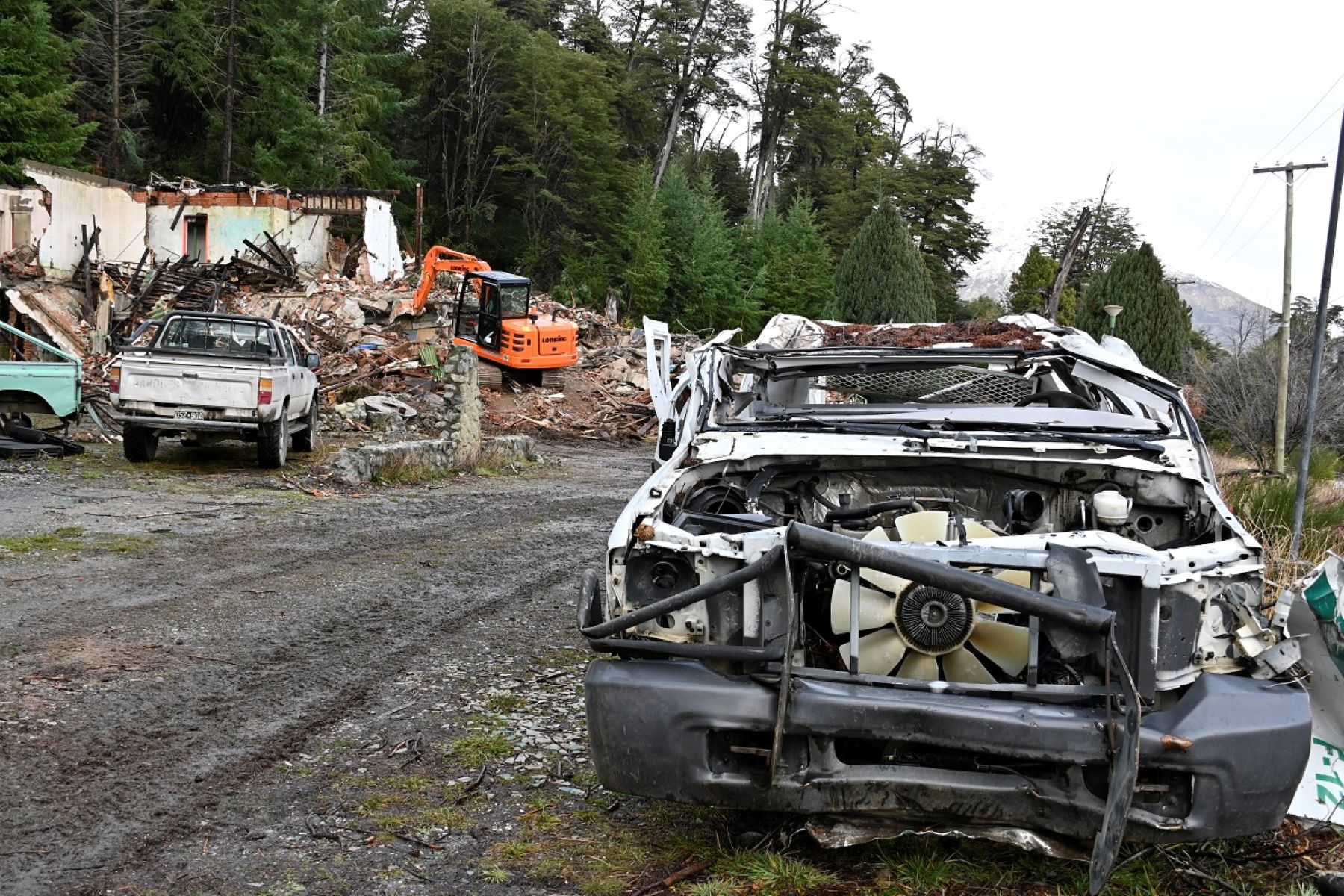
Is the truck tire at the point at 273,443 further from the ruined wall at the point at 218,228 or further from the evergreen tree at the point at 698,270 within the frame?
the evergreen tree at the point at 698,270

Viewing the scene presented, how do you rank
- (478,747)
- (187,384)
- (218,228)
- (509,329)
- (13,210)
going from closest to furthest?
(478,747), (187,384), (509,329), (13,210), (218,228)

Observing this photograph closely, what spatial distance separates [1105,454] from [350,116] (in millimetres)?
46947

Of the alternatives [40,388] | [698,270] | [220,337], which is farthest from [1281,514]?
[698,270]

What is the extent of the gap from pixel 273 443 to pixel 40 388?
9.98 feet

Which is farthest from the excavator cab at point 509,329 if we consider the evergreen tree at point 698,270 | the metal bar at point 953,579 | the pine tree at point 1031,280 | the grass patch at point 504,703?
the pine tree at point 1031,280

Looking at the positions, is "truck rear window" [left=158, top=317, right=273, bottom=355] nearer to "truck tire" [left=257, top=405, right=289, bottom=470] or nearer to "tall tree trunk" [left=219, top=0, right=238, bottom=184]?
"truck tire" [left=257, top=405, right=289, bottom=470]

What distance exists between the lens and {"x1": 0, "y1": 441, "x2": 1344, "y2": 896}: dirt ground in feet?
12.0

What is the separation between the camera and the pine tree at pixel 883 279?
1366 inches

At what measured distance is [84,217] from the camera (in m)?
31.4

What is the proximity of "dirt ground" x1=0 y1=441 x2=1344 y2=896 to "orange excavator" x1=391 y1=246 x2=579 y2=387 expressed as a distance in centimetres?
1540

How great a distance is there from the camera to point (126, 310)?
2805cm

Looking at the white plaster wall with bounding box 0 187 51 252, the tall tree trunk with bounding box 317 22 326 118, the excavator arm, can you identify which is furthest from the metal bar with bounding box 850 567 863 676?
the tall tree trunk with bounding box 317 22 326 118

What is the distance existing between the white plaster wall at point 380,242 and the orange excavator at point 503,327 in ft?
29.8

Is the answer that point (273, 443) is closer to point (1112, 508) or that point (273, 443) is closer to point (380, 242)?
point (1112, 508)
